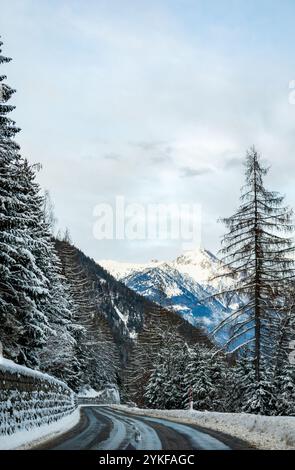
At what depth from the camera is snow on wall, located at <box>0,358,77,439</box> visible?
38.4 feet

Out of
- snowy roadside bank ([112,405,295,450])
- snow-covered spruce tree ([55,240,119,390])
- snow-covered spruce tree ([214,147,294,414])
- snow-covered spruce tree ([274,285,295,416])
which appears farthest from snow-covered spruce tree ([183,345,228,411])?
snowy roadside bank ([112,405,295,450])

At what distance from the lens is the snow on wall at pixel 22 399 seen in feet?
38.4

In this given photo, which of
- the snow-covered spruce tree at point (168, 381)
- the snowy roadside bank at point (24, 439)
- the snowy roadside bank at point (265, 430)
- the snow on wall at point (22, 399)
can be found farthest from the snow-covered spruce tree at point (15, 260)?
the snow-covered spruce tree at point (168, 381)

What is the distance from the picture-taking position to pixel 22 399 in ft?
44.4

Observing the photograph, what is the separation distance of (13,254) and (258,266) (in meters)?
13.6

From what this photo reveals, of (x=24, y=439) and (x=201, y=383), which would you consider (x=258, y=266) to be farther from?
(x=201, y=383)

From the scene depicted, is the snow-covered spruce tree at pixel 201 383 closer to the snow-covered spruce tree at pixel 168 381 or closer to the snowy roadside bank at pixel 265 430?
the snow-covered spruce tree at pixel 168 381

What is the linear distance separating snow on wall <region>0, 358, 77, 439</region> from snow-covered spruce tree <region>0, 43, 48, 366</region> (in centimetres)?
497

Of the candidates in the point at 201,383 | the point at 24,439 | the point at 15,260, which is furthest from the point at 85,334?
the point at 24,439

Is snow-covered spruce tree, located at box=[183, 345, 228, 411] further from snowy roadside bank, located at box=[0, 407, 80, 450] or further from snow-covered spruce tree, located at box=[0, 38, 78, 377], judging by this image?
snowy roadside bank, located at box=[0, 407, 80, 450]

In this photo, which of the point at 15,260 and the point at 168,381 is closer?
the point at 15,260

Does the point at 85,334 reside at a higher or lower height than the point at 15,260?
lower

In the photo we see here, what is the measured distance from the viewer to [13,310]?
22.7 m
